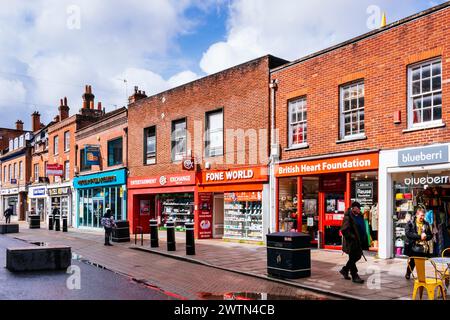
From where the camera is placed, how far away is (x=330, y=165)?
48.0 feet

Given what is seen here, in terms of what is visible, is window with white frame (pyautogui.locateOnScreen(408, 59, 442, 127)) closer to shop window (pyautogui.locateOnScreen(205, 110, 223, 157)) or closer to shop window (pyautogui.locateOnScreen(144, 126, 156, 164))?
shop window (pyautogui.locateOnScreen(205, 110, 223, 157))

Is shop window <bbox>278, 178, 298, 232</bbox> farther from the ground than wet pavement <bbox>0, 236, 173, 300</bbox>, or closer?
farther from the ground

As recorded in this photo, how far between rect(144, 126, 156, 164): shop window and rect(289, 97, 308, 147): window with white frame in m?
9.41

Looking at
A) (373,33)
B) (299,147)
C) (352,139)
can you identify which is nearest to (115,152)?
(299,147)

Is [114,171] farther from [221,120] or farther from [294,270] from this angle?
[294,270]

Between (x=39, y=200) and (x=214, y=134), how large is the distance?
27.3 meters

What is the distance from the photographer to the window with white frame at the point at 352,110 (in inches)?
557

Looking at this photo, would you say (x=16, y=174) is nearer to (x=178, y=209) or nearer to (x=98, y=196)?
(x=98, y=196)

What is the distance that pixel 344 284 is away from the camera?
956 centimetres

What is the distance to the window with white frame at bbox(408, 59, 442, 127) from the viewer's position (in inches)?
475

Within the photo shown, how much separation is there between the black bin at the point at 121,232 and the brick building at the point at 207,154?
3.09 m

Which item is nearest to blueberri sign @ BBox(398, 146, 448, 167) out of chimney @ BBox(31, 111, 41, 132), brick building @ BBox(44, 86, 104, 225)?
brick building @ BBox(44, 86, 104, 225)

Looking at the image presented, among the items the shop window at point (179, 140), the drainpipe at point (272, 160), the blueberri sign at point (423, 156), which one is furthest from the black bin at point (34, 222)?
the blueberri sign at point (423, 156)
